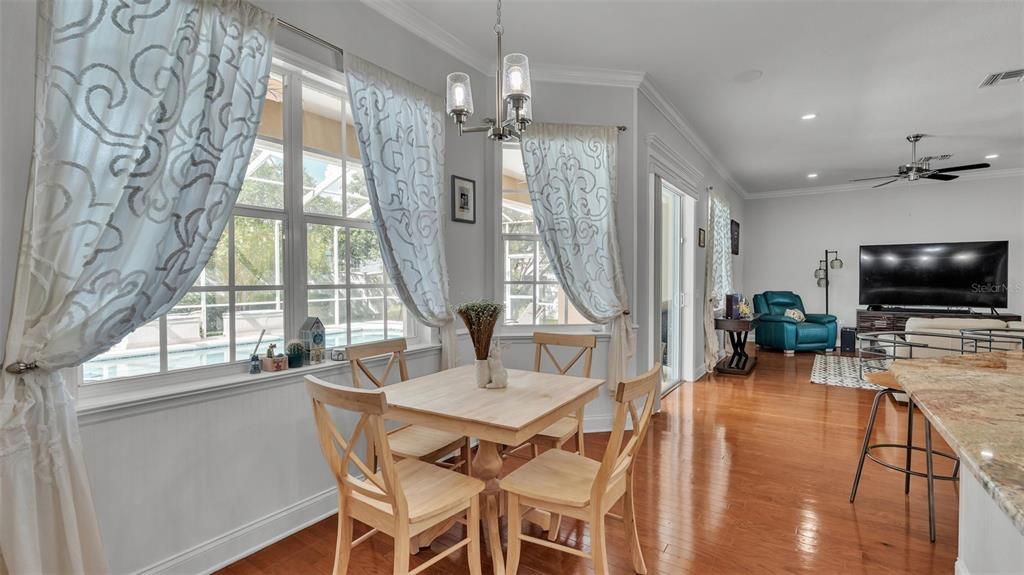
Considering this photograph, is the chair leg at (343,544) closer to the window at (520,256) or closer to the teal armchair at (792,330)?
the window at (520,256)

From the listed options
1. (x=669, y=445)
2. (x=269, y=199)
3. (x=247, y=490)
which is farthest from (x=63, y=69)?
(x=669, y=445)

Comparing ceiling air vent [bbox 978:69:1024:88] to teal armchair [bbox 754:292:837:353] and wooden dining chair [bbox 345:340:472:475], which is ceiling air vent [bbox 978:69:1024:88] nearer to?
teal armchair [bbox 754:292:837:353]

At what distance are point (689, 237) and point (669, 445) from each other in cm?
282

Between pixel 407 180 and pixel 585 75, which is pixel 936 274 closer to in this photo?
pixel 585 75

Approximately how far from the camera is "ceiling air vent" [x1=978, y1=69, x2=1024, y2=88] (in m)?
3.55

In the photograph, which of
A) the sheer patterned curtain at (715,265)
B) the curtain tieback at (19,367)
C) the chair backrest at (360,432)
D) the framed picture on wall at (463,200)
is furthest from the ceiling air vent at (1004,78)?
the curtain tieback at (19,367)

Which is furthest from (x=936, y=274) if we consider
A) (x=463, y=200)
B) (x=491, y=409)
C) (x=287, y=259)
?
(x=287, y=259)

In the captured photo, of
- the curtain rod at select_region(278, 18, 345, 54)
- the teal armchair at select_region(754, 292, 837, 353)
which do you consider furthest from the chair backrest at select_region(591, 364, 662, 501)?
the teal armchair at select_region(754, 292, 837, 353)

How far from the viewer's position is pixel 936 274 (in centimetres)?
715

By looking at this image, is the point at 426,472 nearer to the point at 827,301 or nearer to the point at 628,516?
the point at 628,516

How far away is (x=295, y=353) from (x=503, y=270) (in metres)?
1.70

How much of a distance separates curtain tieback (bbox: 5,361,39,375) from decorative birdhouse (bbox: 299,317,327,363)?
100 cm

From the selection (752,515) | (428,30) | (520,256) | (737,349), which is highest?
(428,30)

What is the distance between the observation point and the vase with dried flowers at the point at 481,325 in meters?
2.08
